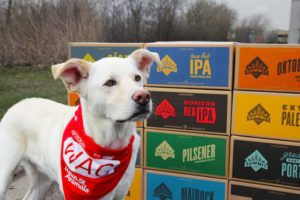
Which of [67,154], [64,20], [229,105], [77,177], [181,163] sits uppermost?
[64,20]

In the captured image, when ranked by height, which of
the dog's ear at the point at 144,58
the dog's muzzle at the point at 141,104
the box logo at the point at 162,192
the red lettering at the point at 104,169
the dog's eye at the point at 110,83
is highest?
the dog's ear at the point at 144,58

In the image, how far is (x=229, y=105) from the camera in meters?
3.30

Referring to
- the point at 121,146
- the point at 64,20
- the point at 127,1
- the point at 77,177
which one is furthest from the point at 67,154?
the point at 127,1

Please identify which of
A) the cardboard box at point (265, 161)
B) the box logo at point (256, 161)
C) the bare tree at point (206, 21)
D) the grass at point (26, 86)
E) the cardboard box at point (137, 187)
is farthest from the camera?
the bare tree at point (206, 21)

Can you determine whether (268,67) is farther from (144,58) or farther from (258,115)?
(144,58)

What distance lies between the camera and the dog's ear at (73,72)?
2146 mm

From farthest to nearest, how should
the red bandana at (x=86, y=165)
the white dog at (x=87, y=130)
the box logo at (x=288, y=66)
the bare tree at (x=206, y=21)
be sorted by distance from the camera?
the bare tree at (x=206, y=21) < the box logo at (x=288, y=66) < the red bandana at (x=86, y=165) < the white dog at (x=87, y=130)

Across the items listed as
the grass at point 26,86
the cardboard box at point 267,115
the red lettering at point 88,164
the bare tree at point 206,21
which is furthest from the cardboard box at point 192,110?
the bare tree at point 206,21

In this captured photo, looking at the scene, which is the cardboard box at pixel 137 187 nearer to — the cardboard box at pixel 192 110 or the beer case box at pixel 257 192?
the cardboard box at pixel 192 110

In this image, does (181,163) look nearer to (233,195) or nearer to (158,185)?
(158,185)

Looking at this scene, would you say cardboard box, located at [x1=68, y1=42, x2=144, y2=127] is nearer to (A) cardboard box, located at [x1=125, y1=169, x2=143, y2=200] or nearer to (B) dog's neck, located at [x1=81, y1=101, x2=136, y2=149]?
(A) cardboard box, located at [x1=125, y1=169, x2=143, y2=200]

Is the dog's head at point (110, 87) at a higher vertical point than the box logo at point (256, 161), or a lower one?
higher

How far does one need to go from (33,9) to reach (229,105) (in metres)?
13.9

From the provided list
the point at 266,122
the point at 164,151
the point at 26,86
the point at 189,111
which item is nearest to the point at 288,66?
the point at 266,122
